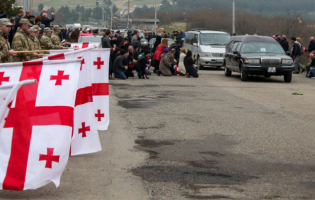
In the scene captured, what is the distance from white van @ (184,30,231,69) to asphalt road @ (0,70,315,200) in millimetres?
12370

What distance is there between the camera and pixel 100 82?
927 centimetres

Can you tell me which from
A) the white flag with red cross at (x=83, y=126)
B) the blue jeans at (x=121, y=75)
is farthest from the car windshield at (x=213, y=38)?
the white flag with red cross at (x=83, y=126)

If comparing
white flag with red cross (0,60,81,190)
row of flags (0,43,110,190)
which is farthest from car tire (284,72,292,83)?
white flag with red cross (0,60,81,190)

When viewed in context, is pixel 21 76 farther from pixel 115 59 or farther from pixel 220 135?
pixel 115 59

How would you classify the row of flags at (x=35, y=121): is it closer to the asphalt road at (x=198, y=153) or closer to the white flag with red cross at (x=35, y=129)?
the white flag with red cross at (x=35, y=129)

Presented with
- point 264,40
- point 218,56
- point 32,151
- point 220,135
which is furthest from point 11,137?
point 218,56

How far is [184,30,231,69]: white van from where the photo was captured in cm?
2738

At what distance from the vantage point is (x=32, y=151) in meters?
5.56

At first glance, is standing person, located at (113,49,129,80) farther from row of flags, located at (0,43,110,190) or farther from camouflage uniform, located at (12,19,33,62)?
row of flags, located at (0,43,110,190)

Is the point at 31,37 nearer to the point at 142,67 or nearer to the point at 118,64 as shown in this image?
the point at 118,64

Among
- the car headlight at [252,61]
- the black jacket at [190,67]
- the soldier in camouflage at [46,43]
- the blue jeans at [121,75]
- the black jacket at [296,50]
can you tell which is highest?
the soldier in camouflage at [46,43]

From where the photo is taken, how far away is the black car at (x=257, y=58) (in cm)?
2044

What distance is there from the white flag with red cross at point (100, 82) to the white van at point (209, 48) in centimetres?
1830

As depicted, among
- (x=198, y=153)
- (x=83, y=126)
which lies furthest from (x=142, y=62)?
(x=83, y=126)
